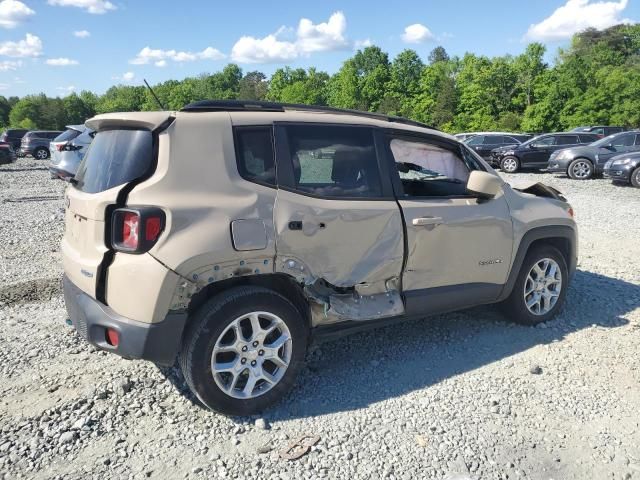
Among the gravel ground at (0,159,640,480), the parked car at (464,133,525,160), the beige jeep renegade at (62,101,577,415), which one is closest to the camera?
the gravel ground at (0,159,640,480)

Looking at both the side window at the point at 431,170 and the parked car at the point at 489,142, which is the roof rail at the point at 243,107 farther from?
the parked car at the point at 489,142

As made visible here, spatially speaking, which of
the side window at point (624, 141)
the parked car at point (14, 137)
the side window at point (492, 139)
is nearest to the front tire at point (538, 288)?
the side window at point (624, 141)

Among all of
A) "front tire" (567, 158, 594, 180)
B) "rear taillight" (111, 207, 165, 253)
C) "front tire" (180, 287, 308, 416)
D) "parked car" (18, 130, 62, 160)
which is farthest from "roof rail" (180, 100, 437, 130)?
"parked car" (18, 130, 62, 160)

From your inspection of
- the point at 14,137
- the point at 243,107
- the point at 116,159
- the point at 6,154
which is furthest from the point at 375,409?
the point at 14,137

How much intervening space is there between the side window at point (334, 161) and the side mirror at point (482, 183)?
0.84 metres

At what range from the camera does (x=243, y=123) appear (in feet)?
11.1

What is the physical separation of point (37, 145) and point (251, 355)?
29.6 m

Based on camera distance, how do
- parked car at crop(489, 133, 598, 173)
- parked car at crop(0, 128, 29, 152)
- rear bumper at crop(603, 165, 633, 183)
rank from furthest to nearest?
1. parked car at crop(0, 128, 29, 152)
2. parked car at crop(489, 133, 598, 173)
3. rear bumper at crop(603, 165, 633, 183)

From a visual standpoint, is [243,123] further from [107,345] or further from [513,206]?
[513,206]

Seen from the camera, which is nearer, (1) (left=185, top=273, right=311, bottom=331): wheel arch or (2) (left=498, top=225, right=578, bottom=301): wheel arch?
(1) (left=185, top=273, right=311, bottom=331): wheel arch

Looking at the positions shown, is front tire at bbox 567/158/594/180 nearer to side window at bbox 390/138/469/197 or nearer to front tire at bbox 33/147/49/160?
side window at bbox 390/138/469/197

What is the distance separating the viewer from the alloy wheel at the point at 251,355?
3252 millimetres

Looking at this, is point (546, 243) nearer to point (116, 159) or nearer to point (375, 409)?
point (375, 409)

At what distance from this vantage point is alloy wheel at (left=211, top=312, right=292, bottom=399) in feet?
10.7
